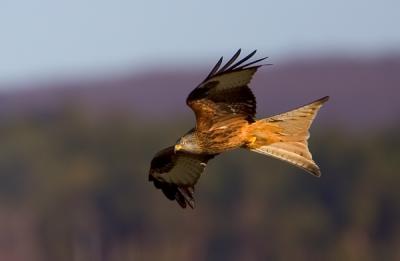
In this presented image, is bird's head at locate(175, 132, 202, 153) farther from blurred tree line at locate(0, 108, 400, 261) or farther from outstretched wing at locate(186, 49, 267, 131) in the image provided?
blurred tree line at locate(0, 108, 400, 261)

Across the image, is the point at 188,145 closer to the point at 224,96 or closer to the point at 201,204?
the point at 224,96

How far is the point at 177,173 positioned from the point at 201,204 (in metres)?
38.1

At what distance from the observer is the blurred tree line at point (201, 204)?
4691 cm

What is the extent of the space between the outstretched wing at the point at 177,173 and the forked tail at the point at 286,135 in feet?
2.26

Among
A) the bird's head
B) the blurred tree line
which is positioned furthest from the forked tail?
the blurred tree line

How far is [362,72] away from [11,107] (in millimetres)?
23874

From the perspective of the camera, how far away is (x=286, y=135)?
37.9 feet

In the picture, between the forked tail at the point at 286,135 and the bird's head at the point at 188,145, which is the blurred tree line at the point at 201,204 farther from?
the bird's head at the point at 188,145

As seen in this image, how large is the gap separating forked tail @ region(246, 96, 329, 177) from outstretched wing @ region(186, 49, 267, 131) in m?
0.21

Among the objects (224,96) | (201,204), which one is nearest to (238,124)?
(224,96)

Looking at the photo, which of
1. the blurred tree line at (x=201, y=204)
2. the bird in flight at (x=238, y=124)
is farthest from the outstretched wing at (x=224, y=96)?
the blurred tree line at (x=201, y=204)

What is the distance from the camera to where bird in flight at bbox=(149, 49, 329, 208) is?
11078 millimetres

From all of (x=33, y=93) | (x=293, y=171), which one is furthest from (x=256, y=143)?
(x=33, y=93)

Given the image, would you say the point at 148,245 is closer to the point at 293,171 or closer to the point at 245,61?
the point at 293,171
